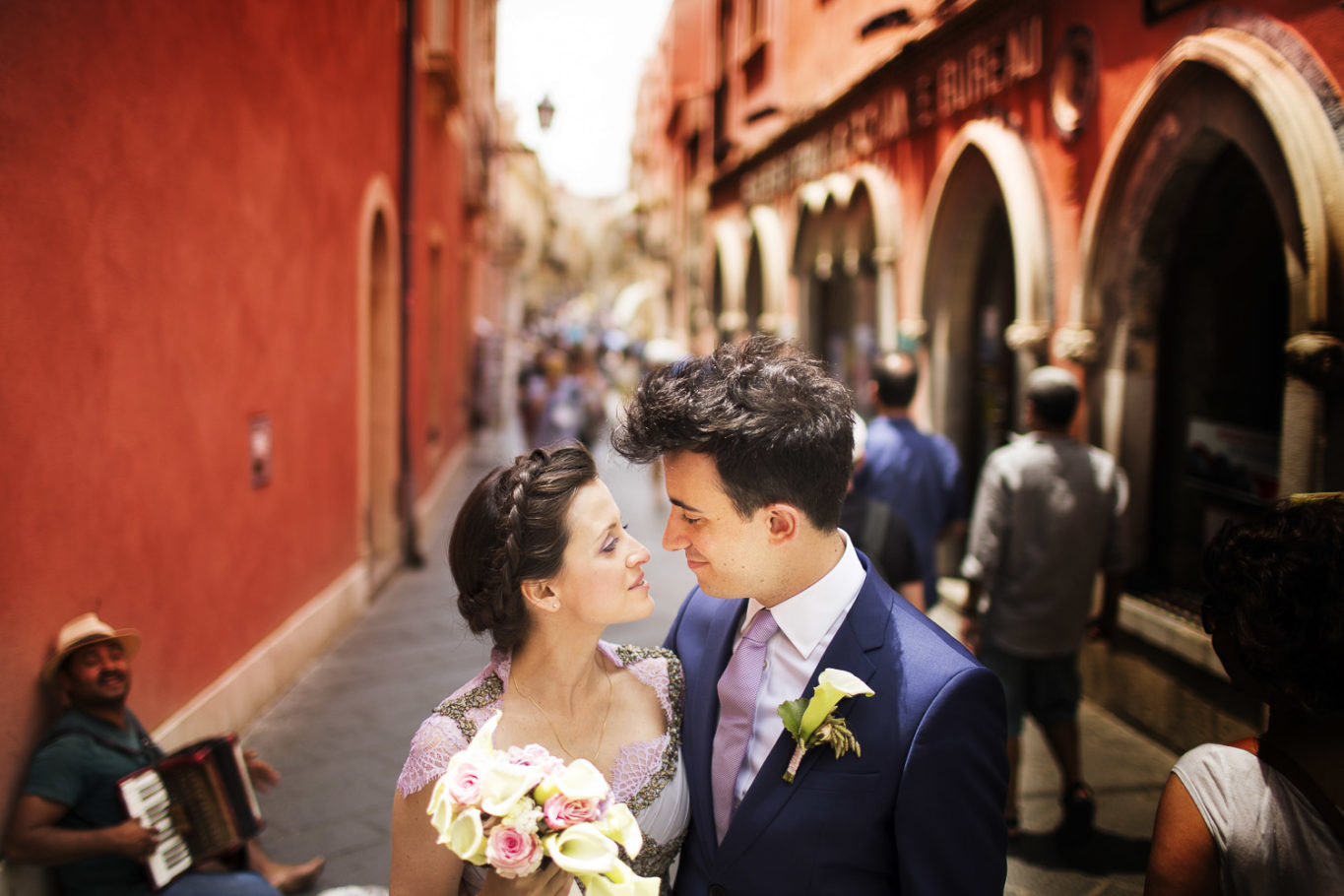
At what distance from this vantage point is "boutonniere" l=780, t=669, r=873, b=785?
1.76 meters

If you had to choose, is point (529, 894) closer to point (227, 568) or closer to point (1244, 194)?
point (227, 568)

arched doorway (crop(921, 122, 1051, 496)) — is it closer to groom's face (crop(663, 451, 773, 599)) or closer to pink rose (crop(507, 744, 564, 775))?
groom's face (crop(663, 451, 773, 599))

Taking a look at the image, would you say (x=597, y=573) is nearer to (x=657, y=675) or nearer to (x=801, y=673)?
(x=657, y=675)

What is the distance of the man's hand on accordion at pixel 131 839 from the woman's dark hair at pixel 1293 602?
303cm

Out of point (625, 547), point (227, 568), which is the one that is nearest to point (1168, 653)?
point (625, 547)

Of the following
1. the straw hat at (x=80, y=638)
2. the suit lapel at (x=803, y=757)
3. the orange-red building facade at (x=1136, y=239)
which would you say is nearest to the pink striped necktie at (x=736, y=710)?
the suit lapel at (x=803, y=757)

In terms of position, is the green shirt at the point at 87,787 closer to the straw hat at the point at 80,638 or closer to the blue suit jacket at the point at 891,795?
the straw hat at the point at 80,638

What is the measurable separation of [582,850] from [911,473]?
3.44 m

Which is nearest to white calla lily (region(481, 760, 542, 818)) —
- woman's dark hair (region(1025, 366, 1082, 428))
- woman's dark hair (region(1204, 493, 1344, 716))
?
woman's dark hair (region(1204, 493, 1344, 716))

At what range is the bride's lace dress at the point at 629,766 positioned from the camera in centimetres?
206

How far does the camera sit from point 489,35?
879 inches

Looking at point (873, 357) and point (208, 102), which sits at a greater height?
point (208, 102)

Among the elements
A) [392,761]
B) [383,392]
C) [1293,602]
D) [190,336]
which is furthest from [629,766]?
[383,392]

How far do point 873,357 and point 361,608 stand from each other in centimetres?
541
